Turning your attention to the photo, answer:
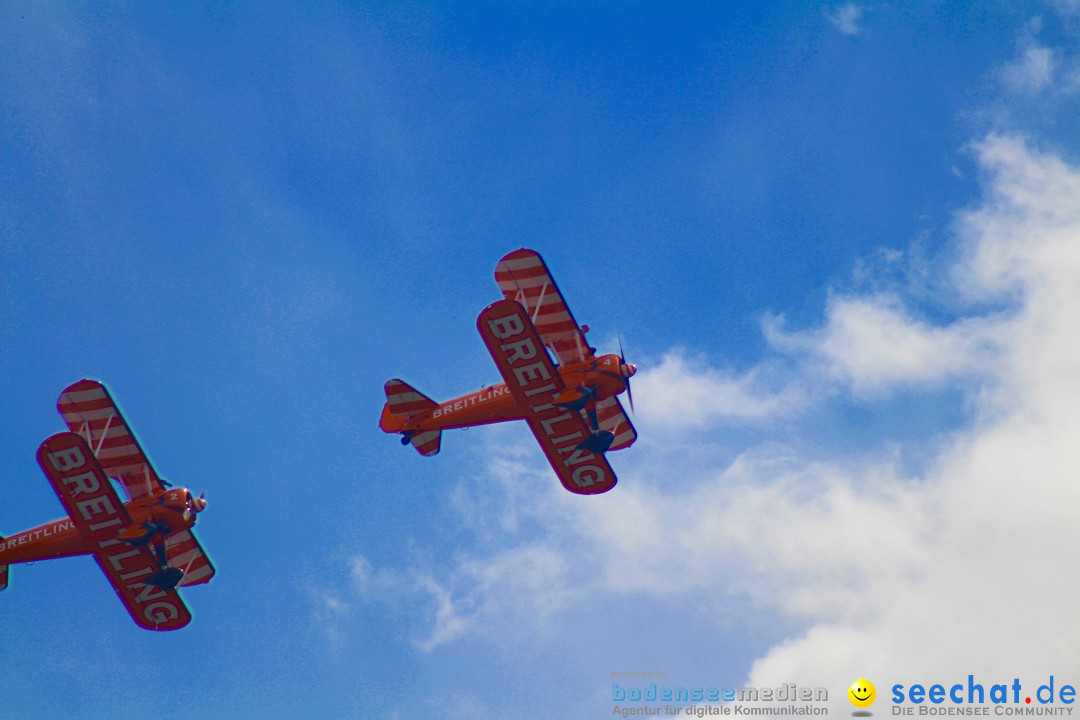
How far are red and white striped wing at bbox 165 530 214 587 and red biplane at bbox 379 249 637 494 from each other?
1304cm

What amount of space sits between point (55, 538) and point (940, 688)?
36.2 meters

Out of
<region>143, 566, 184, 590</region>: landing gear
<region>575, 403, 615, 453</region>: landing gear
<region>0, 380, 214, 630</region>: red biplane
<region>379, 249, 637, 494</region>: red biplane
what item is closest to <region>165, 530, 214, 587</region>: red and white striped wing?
<region>0, 380, 214, 630</region>: red biplane

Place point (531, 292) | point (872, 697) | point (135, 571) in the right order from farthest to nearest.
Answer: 1. point (135, 571)
2. point (531, 292)
3. point (872, 697)

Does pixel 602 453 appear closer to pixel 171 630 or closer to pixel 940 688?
pixel 940 688

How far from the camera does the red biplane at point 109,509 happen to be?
1976 inches

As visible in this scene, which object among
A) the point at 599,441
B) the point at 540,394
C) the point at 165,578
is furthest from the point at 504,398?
the point at 165,578

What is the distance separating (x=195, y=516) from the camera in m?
52.9

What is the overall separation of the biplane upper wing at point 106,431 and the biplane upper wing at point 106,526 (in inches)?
74.8

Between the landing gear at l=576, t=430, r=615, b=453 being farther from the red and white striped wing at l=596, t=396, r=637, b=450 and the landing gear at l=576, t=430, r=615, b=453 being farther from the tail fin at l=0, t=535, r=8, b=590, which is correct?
the tail fin at l=0, t=535, r=8, b=590

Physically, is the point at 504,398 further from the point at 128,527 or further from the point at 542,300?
the point at 128,527

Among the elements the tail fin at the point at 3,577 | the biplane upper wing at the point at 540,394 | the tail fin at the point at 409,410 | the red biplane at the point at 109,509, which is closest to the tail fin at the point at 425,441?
the tail fin at the point at 409,410

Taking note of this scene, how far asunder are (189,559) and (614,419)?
65.4 feet

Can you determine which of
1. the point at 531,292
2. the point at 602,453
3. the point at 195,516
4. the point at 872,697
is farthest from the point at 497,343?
the point at 872,697

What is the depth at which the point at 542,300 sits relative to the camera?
167 ft
